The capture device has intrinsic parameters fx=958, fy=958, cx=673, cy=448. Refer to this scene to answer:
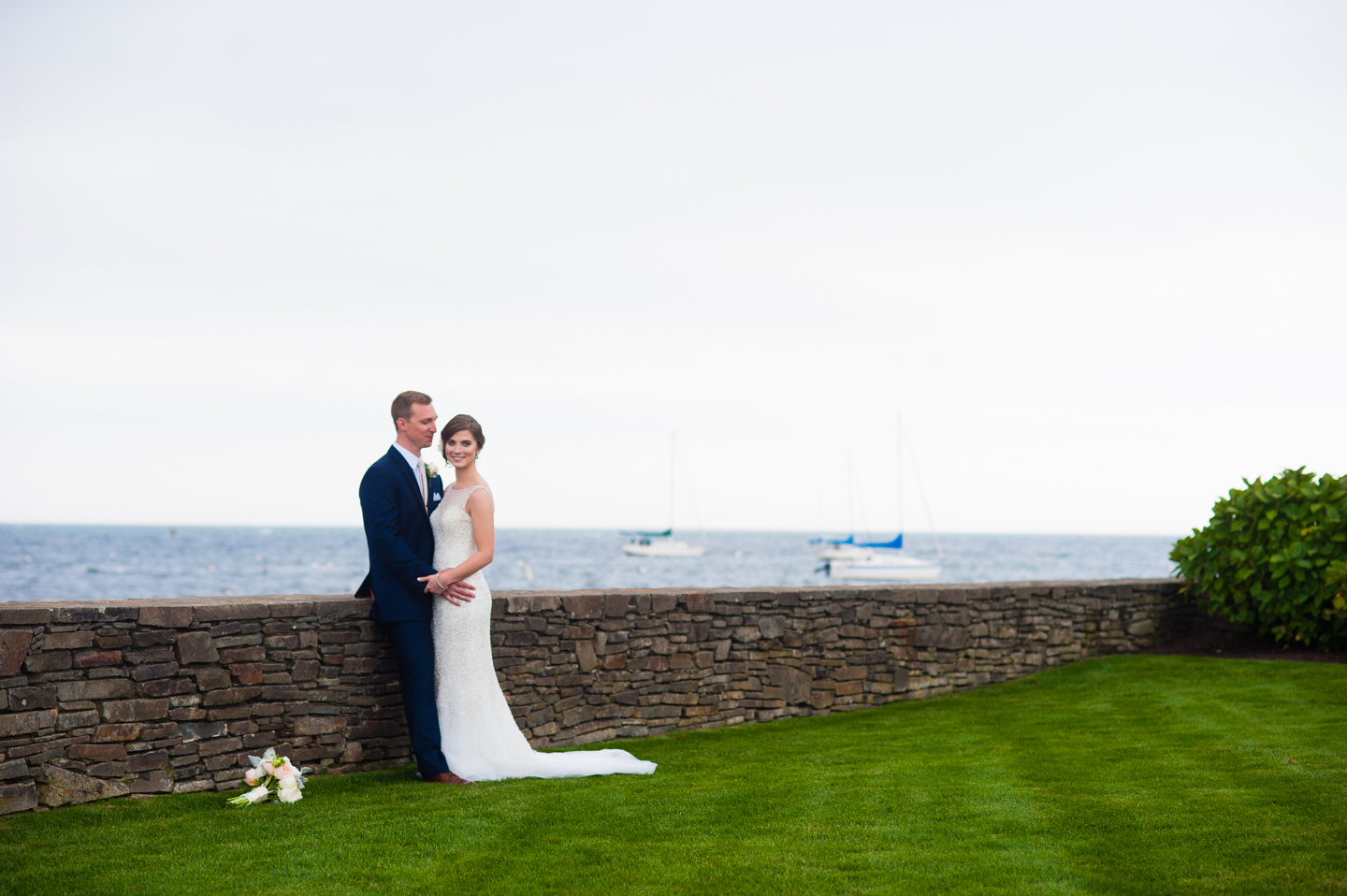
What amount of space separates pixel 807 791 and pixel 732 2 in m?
10.7

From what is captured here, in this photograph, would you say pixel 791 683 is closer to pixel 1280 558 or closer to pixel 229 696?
pixel 229 696

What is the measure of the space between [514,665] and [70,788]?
2.77 meters

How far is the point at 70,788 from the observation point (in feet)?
16.8

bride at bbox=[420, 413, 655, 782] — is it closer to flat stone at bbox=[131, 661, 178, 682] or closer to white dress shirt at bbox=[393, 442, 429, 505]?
white dress shirt at bbox=[393, 442, 429, 505]

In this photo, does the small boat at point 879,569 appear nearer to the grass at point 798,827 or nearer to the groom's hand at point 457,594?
the grass at point 798,827

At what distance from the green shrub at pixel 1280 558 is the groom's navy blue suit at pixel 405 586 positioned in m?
9.27

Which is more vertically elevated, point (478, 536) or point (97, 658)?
point (478, 536)

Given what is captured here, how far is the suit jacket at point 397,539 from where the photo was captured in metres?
5.73

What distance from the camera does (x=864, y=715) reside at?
8.76 m

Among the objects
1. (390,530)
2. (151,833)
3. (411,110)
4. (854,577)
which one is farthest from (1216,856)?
(854,577)

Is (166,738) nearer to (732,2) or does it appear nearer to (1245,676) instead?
(1245,676)

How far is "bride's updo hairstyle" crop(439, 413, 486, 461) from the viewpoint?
19.9 ft

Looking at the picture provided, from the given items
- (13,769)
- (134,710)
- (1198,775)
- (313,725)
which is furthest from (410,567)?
(1198,775)

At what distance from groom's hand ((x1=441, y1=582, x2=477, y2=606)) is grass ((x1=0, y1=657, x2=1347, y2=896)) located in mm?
1098
